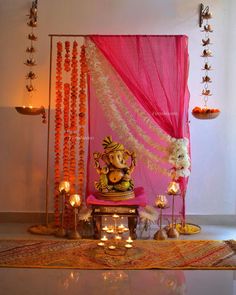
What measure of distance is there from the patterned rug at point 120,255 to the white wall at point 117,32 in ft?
3.28

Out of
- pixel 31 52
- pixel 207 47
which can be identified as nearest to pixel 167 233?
pixel 207 47

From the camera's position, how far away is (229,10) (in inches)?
197

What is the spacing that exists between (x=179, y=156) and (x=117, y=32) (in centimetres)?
160

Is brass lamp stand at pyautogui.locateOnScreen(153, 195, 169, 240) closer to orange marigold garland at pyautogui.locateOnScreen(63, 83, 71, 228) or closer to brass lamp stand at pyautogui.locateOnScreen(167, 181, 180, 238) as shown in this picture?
brass lamp stand at pyautogui.locateOnScreen(167, 181, 180, 238)

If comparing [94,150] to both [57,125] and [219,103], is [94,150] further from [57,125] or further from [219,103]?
[219,103]

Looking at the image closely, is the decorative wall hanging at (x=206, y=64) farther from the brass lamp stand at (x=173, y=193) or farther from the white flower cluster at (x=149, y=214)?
the white flower cluster at (x=149, y=214)

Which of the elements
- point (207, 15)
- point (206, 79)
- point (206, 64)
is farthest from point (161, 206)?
point (207, 15)

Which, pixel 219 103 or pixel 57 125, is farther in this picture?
pixel 219 103

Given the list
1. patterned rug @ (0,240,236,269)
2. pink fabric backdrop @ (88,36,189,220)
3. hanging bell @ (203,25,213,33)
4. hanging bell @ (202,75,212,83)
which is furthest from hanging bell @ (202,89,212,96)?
patterned rug @ (0,240,236,269)

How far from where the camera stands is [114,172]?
→ 4.36 meters

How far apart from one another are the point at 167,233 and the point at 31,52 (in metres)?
2.41

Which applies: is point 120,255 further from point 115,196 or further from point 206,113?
point 206,113

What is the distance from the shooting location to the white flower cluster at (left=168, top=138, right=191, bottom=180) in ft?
14.4

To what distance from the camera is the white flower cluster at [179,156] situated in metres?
4.40
